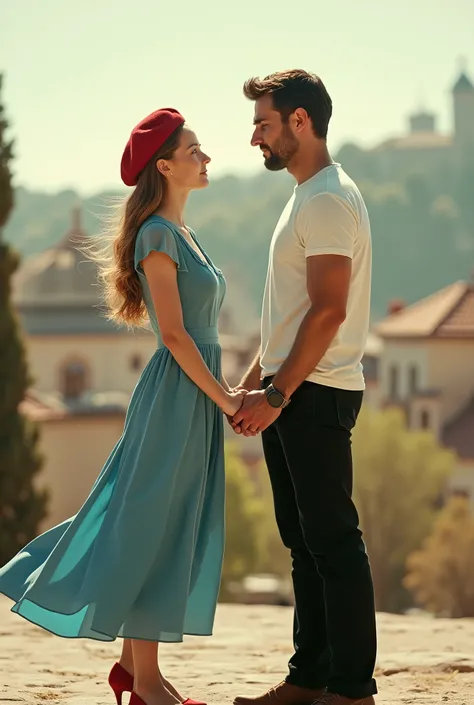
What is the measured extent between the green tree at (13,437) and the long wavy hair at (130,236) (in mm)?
17305

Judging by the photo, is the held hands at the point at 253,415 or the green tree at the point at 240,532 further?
the green tree at the point at 240,532

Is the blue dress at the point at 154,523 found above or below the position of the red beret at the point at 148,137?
below

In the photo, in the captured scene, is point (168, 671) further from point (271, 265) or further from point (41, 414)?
point (41, 414)

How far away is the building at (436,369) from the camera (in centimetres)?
5497

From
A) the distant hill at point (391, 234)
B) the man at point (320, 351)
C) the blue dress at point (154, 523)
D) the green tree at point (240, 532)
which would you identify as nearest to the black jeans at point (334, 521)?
the man at point (320, 351)

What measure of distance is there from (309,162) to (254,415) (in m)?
0.82

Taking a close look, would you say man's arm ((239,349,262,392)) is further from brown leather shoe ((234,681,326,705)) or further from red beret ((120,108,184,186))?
brown leather shoe ((234,681,326,705))

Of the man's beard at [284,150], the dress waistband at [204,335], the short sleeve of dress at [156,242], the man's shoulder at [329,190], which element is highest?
the man's beard at [284,150]

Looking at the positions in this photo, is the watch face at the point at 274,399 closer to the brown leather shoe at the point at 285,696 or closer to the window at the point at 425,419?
the brown leather shoe at the point at 285,696

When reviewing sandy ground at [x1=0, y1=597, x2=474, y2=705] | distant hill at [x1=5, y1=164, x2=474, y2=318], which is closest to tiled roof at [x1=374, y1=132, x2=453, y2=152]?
distant hill at [x1=5, y1=164, x2=474, y2=318]

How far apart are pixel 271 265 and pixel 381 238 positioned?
150432 millimetres

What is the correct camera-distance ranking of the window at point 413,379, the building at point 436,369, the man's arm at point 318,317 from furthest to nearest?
the window at point 413,379 → the building at point 436,369 → the man's arm at point 318,317

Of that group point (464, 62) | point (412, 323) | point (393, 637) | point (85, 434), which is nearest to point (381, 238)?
point (464, 62)

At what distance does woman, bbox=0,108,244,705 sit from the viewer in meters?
4.89
